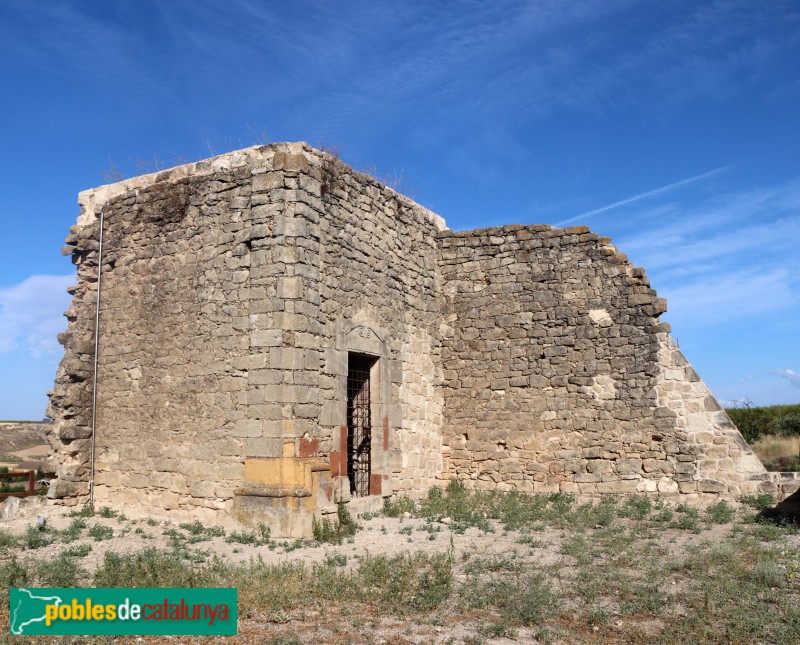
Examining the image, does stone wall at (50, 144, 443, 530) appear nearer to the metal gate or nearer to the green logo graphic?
the metal gate

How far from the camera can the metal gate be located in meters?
10.4

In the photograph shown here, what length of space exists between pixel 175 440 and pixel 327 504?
7.65 feet

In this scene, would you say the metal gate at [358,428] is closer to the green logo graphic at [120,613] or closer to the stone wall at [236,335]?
the stone wall at [236,335]

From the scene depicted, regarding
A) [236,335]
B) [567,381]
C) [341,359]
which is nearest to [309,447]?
[341,359]

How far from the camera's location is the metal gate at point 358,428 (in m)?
10.4

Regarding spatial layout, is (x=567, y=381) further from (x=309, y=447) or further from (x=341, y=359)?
(x=309, y=447)

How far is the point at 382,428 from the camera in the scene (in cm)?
1048

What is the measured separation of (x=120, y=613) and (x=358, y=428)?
19.9 feet

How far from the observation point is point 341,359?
9.51m

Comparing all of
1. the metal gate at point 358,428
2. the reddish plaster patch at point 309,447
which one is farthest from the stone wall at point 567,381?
the reddish plaster patch at point 309,447

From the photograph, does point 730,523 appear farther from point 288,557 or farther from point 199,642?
point 199,642

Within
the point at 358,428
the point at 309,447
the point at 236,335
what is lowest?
the point at 309,447

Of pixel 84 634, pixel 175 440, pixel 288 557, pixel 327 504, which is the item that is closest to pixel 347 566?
pixel 288 557

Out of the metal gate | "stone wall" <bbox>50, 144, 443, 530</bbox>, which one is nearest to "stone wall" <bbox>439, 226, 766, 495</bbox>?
"stone wall" <bbox>50, 144, 443, 530</bbox>
